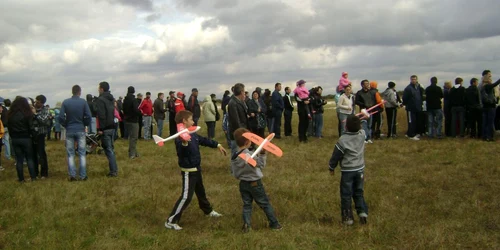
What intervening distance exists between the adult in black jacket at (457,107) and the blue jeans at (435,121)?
1.61 feet

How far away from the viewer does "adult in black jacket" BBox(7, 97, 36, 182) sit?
10.2m

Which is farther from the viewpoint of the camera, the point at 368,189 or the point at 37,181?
the point at 37,181

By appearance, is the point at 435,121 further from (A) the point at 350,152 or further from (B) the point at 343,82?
(A) the point at 350,152

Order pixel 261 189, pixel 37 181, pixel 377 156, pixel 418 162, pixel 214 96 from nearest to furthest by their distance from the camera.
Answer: pixel 261 189
pixel 37 181
pixel 418 162
pixel 377 156
pixel 214 96

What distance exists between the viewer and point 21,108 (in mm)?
10375

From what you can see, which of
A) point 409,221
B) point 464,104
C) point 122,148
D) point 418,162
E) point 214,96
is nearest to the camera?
point 409,221

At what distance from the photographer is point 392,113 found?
1611 cm

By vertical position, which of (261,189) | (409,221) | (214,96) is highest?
(214,96)

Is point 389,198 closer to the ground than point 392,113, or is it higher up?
closer to the ground

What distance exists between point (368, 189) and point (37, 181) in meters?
7.64

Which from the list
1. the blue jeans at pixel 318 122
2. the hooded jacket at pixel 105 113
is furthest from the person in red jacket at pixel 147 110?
the hooded jacket at pixel 105 113

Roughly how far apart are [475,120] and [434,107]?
1.37 m

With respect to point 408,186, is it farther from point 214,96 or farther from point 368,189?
point 214,96

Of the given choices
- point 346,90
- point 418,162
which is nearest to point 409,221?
point 418,162
